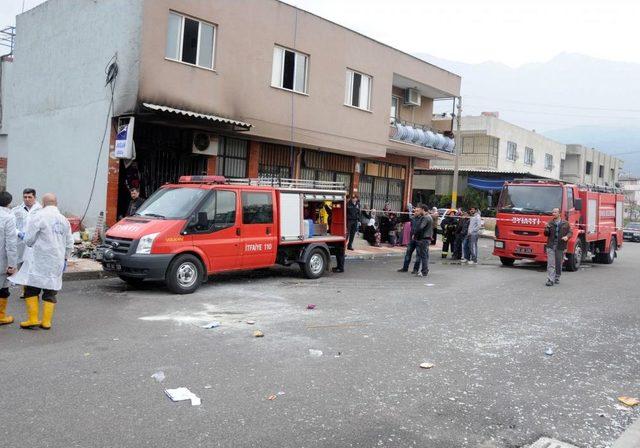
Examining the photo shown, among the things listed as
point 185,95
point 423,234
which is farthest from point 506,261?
point 185,95

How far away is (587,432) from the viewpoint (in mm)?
4543

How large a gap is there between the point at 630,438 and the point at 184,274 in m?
7.39

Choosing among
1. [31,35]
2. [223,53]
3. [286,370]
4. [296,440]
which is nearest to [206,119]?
[223,53]

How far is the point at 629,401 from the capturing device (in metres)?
5.27

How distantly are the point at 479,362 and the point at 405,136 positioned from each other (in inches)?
670

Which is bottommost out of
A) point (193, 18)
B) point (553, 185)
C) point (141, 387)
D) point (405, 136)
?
point (141, 387)

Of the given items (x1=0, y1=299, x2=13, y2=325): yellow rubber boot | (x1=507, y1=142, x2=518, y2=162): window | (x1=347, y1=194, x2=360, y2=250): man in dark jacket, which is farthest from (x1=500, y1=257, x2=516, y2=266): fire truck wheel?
(x1=507, y1=142, x2=518, y2=162): window

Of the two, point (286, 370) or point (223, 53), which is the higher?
point (223, 53)

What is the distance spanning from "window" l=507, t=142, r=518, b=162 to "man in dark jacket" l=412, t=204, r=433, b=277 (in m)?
28.7

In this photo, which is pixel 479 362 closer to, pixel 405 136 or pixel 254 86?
pixel 254 86

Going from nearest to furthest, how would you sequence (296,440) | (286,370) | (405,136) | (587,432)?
(296,440) < (587,432) < (286,370) < (405,136)

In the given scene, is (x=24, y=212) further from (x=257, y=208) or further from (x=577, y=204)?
(x=577, y=204)

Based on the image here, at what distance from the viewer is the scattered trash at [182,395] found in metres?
4.79

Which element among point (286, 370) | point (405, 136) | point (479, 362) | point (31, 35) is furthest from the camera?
point (405, 136)
